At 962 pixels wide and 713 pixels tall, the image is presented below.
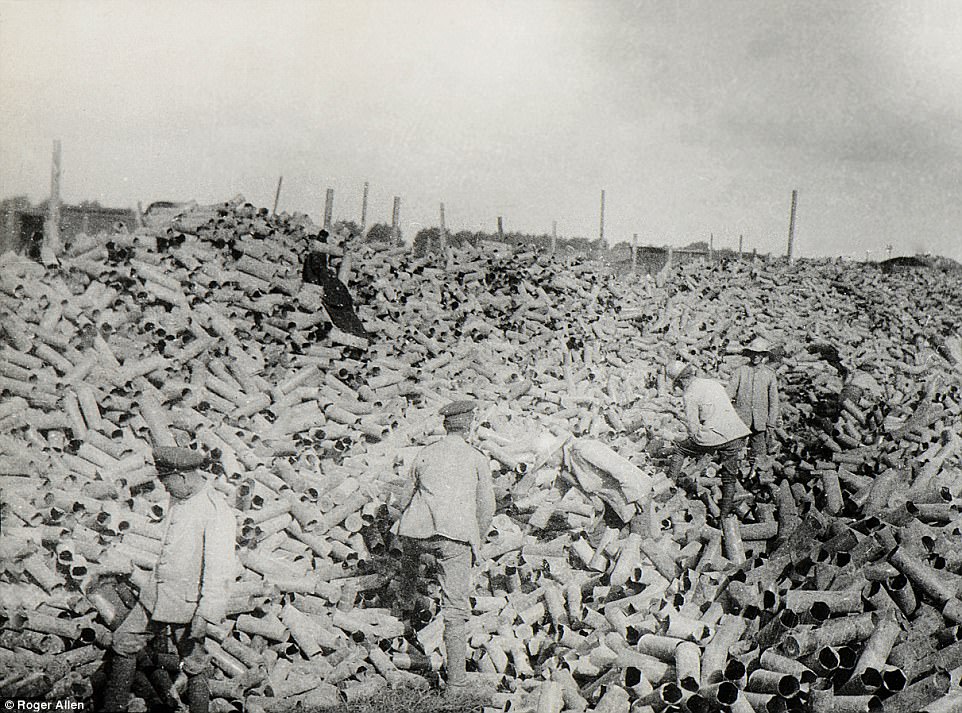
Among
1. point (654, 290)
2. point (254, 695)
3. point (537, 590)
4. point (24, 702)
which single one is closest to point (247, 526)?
point (254, 695)

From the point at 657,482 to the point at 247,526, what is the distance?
4972mm

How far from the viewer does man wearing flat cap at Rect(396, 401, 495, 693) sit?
17.8ft

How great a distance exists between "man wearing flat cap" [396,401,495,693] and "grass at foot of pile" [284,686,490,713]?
0.10m

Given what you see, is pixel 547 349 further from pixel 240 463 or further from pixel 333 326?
pixel 240 463

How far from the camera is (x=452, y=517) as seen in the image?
541 cm

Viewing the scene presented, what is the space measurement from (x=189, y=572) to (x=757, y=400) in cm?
743

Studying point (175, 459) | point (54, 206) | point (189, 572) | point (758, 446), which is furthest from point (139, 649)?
point (54, 206)

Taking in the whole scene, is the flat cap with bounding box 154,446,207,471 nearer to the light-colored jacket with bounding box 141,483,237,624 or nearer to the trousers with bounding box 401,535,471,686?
the light-colored jacket with bounding box 141,483,237,624

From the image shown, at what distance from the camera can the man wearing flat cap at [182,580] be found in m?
4.39

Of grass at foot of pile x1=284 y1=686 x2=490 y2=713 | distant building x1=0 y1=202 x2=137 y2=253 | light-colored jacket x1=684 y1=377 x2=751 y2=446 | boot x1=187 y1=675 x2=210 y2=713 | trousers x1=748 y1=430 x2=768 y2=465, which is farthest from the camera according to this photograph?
distant building x1=0 y1=202 x2=137 y2=253

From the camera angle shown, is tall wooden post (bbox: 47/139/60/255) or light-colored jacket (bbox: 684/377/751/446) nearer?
light-colored jacket (bbox: 684/377/751/446)

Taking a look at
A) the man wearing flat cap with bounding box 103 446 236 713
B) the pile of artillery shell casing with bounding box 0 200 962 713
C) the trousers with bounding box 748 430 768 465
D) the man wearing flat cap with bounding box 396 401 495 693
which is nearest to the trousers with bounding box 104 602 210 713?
the man wearing flat cap with bounding box 103 446 236 713

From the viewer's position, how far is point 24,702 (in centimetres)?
488

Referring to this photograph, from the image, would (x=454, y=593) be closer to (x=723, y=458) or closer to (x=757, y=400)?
(x=723, y=458)
